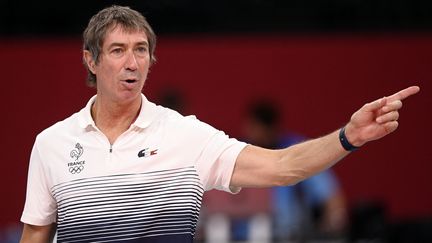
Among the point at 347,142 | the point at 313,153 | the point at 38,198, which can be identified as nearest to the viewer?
the point at 347,142

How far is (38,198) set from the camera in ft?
18.4

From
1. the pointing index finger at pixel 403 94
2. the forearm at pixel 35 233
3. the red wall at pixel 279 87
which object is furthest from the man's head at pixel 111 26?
the red wall at pixel 279 87

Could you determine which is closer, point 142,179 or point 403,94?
point 403,94

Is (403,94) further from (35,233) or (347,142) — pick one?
(35,233)

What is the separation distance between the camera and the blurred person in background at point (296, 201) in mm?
8055

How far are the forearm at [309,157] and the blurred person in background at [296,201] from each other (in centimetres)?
283

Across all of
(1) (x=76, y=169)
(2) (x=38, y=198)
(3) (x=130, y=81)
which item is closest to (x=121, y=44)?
(3) (x=130, y=81)

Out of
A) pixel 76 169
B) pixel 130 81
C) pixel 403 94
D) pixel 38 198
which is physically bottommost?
pixel 38 198

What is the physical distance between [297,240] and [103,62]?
2903mm

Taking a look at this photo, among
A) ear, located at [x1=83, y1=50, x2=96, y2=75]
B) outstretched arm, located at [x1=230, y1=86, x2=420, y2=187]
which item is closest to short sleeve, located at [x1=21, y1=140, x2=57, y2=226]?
ear, located at [x1=83, y1=50, x2=96, y2=75]

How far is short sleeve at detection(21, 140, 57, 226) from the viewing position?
5594mm

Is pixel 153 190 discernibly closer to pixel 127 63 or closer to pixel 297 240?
pixel 127 63

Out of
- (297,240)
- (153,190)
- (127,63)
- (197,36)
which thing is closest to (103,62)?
(127,63)

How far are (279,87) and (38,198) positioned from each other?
17.7 feet
